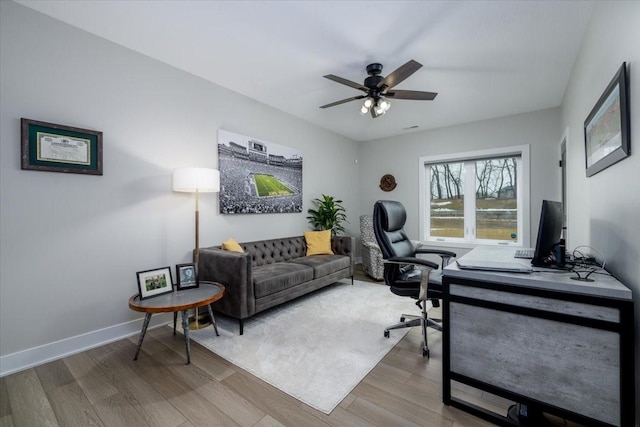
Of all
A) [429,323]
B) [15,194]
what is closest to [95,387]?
[15,194]

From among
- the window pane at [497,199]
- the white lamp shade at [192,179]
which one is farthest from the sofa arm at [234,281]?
the window pane at [497,199]

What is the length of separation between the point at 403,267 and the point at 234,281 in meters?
1.71

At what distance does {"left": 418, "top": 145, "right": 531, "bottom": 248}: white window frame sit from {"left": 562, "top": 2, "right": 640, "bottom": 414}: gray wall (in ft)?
5.48

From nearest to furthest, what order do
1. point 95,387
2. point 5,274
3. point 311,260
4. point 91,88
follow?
point 95,387 < point 5,274 < point 91,88 < point 311,260

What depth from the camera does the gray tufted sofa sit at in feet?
8.61

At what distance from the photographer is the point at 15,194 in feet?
6.59

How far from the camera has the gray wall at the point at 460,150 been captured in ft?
13.4

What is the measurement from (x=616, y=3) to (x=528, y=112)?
123 inches

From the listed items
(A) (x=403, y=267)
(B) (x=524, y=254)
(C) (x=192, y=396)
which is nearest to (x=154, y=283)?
(C) (x=192, y=396)

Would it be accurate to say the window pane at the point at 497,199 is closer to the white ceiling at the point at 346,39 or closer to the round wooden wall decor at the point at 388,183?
the white ceiling at the point at 346,39

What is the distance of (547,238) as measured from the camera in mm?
1588

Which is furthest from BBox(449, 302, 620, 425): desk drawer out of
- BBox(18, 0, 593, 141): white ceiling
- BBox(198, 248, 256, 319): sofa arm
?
BBox(18, 0, 593, 141): white ceiling

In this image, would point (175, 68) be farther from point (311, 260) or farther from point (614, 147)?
point (614, 147)

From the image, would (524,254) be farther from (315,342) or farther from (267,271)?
(267,271)
